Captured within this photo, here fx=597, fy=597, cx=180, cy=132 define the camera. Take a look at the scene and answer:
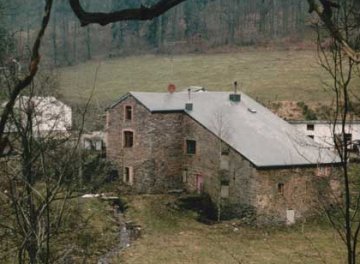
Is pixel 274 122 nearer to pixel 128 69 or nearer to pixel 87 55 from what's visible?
pixel 128 69

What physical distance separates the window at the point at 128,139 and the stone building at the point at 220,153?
0.05 metres

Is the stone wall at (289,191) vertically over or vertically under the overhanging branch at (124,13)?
under

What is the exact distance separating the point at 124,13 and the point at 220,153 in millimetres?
25652

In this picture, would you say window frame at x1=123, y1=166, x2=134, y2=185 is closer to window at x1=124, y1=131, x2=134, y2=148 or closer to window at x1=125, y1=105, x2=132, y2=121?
window at x1=124, y1=131, x2=134, y2=148

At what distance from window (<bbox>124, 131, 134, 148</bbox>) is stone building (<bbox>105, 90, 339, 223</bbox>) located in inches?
2.1

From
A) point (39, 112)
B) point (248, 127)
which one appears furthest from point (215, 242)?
point (39, 112)

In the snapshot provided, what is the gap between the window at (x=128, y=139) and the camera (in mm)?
31428

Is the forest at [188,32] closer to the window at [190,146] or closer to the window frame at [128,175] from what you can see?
the window frame at [128,175]

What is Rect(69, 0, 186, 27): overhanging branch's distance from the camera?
206 cm

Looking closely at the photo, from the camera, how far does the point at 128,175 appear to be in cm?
3194

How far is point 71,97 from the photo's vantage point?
4469 cm

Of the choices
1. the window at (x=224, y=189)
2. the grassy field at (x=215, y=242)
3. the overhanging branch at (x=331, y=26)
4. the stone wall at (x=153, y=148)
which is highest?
the overhanging branch at (x=331, y=26)

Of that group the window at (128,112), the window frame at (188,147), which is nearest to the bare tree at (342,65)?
the window frame at (188,147)

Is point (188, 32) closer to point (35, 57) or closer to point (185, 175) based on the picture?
point (185, 175)
